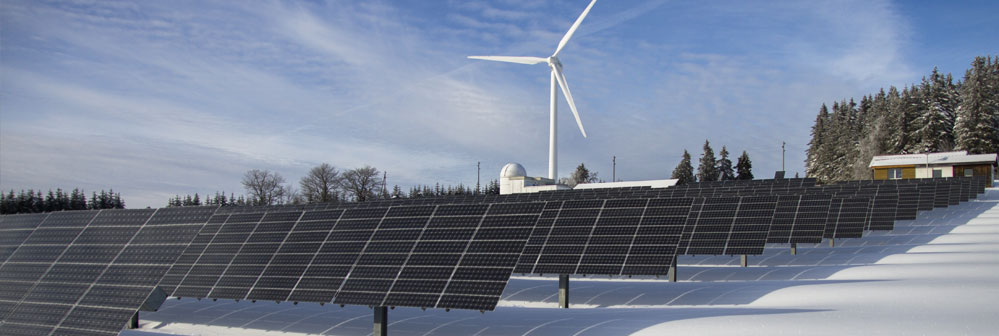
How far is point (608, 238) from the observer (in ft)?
81.0

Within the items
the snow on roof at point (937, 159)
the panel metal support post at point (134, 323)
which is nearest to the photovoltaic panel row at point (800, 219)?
the panel metal support post at point (134, 323)

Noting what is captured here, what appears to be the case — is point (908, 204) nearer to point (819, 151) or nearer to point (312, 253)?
point (312, 253)

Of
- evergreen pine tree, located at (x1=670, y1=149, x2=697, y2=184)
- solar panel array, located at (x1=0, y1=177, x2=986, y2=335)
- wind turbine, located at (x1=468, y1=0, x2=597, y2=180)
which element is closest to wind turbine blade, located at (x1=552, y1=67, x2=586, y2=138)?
wind turbine, located at (x1=468, y1=0, x2=597, y2=180)

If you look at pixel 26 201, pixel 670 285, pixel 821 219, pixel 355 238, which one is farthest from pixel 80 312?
pixel 26 201

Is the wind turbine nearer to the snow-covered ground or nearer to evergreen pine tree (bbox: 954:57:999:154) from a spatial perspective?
the snow-covered ground

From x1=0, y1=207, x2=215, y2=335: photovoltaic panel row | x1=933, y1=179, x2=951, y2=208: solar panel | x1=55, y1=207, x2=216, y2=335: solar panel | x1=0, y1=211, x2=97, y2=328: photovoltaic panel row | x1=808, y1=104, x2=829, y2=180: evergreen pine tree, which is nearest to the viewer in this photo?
x1=55, y1=207, x2=216, y2=335: solar panel

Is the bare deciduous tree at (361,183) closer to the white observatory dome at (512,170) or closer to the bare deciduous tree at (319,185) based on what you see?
the bare deciduous tree at (319,185)

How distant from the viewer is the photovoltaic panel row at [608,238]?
75.5 feet

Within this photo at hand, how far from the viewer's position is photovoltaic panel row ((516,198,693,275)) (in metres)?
23.0

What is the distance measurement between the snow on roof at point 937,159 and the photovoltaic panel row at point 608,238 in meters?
82.6

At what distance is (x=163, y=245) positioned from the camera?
19641 mm

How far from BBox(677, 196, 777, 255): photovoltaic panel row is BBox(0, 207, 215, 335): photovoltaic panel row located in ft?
64.9

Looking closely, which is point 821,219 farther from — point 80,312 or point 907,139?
point 907,139

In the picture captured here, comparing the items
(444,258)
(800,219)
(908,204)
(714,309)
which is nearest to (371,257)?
(444,258)
